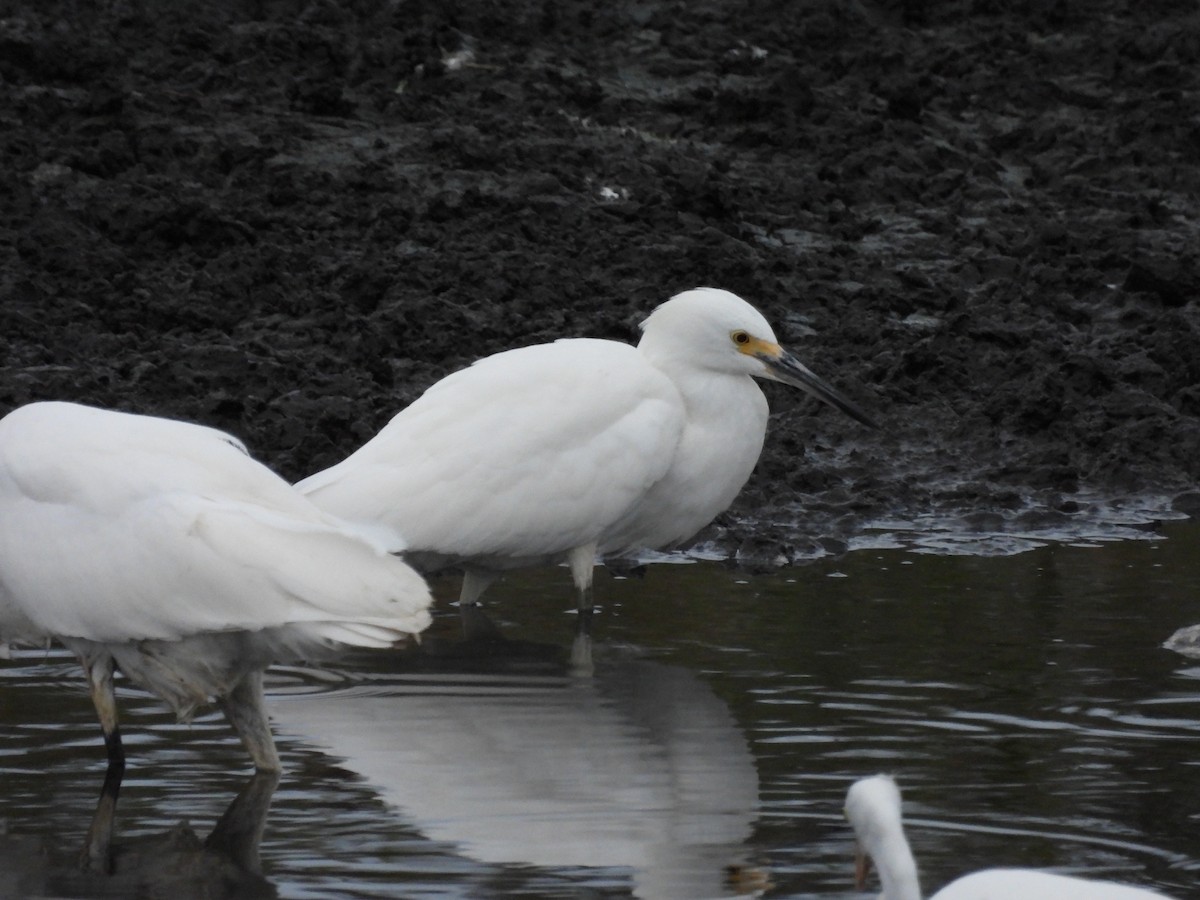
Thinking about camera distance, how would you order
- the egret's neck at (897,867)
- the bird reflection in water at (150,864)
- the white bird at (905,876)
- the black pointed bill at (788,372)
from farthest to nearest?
the black pointed bill at (788,372) < the bird reflection in water at (150,864) < the egret's neck at (897,867) < the white bird at (905,876)

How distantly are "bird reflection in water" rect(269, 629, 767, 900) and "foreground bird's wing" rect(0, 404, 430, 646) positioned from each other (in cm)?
62

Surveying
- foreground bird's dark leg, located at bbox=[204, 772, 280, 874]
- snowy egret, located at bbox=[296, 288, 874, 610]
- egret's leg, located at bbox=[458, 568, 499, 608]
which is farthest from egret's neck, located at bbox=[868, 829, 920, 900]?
egret's leg, located at bbox=[458, 568, 499, 608]

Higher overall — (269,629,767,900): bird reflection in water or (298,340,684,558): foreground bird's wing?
(298,340,684,558): foreground bird's wing

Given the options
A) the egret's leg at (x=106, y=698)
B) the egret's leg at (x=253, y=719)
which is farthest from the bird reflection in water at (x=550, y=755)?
the egret's leg at (x=106, y=698)

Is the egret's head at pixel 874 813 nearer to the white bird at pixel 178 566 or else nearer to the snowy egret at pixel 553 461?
the white bird at pixel 178 566

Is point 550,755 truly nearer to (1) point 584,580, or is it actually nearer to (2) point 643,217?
(1) point 584,580

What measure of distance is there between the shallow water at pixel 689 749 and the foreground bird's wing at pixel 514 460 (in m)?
0.38

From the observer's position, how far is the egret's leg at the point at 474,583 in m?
9.12

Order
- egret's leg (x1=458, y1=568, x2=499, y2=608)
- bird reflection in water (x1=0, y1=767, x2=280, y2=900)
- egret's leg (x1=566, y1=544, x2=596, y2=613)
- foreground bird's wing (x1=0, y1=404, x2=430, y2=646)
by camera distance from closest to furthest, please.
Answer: bird reflection in water (x1=0, y1=767, x2=280, y2=900) → foreground bird's wing (x1=0, y1=404, x2=430, y2=646) → egret's leg (x1=566, y1=544, x2=596, y2=613) → egret's leg (x1=458, y1=568, x2=499, y2=608)

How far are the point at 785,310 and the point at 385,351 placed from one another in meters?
2.37

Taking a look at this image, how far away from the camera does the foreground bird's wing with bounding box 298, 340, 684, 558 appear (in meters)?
8.66

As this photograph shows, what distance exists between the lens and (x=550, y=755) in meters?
6.95

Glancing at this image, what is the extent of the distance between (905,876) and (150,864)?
2132 mm

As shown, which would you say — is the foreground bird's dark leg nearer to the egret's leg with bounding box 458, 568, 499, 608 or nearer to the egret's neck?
the egret's neck
